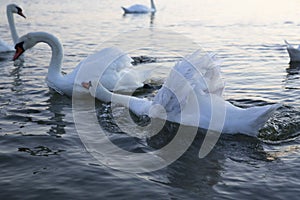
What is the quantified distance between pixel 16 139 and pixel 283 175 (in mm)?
3370

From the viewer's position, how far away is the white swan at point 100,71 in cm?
799

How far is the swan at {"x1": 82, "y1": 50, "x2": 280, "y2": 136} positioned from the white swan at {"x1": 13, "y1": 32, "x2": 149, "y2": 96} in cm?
Result: 227

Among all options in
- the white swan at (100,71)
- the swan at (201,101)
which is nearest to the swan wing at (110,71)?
the white swan at (100,71)

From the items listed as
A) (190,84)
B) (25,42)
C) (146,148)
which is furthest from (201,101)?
(25,42)

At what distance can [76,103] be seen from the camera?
25.5 feet

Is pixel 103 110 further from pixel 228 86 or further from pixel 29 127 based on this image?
pixel 228 86

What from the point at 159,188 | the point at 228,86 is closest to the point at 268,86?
the point at 228,86

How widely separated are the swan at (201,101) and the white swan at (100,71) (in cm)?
227

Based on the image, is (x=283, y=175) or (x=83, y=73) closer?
(x=283, y=175)

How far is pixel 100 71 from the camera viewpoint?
8023mm

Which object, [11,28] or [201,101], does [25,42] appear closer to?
[201,101]

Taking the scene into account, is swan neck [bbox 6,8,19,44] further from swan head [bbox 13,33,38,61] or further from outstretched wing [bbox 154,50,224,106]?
outstretched wing [bbox 154,50,224,106]

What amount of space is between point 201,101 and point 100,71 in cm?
281

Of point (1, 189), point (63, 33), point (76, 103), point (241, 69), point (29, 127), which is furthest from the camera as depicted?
point (63, 33)
